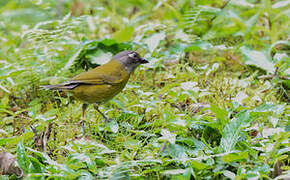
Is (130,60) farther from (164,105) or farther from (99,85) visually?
(164,105)

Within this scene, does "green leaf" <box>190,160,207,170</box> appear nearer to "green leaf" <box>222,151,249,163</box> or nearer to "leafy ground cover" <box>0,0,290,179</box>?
"leafy ground cover" <box>0,0,290,179</box>

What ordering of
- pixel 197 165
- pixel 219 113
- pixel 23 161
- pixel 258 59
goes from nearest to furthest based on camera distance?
1. pixel 197 165
2. pixel 23 161
3. pixel 219 113
4. pixel 258 59

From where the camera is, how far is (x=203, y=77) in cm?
Result: 470

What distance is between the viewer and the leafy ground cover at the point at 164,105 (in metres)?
2.96

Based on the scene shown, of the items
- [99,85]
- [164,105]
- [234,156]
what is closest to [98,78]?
[99,85]

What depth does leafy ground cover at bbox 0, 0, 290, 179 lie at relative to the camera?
296 cm

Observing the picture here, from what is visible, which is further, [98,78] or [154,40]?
[154,40]

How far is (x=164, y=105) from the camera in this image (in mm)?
4098

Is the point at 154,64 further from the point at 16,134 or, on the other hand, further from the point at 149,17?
the point at 149,17

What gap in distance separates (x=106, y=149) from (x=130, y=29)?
8.43 feet

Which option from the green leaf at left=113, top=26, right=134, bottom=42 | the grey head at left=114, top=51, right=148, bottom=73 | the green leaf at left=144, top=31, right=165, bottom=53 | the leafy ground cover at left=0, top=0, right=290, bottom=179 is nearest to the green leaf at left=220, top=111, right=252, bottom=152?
the leafy ground cover at left=0, top=0, right=290, bottom=179

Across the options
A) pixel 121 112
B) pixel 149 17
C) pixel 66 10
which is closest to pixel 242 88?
pixel 121 112

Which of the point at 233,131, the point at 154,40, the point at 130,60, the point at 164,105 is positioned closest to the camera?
the point at 233,131

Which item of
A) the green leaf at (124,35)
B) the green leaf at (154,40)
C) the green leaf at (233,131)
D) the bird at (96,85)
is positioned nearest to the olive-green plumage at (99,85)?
the bird at (96,85)
